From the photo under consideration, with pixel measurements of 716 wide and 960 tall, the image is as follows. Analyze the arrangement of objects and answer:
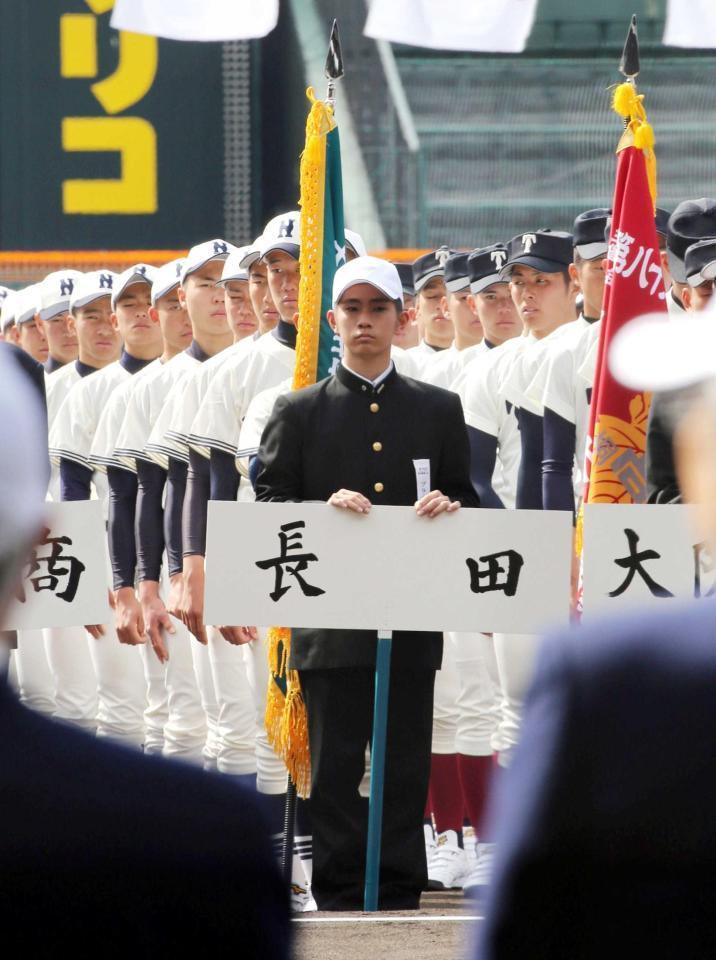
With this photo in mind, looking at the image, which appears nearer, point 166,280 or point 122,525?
point 122,525

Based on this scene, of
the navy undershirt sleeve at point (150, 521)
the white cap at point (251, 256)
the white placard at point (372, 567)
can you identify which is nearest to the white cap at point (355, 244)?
the white cap at point (251, 256)

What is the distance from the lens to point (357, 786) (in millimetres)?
5246

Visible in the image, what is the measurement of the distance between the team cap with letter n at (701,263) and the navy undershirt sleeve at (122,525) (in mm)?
2430

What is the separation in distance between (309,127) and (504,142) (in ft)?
35.8

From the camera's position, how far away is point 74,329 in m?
8.64

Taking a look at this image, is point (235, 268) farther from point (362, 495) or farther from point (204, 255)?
point (362, 495)

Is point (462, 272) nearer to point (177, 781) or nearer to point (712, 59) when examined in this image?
point (177, 781)

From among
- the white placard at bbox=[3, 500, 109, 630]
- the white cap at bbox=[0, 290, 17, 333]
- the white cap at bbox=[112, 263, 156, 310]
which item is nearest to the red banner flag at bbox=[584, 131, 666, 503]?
the white placard at bbox=[3, 500, 109, 630]

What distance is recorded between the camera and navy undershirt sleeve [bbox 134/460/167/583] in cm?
714

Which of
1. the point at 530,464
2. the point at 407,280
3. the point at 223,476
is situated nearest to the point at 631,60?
the point at 530,464

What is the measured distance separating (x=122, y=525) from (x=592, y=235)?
81.3 inches

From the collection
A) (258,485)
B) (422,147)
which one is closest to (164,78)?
(422,147)

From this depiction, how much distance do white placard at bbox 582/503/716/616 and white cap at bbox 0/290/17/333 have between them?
15.7 feet

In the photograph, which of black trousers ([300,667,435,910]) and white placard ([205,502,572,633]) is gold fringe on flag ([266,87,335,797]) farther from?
white placard ([205,502,572,633])
